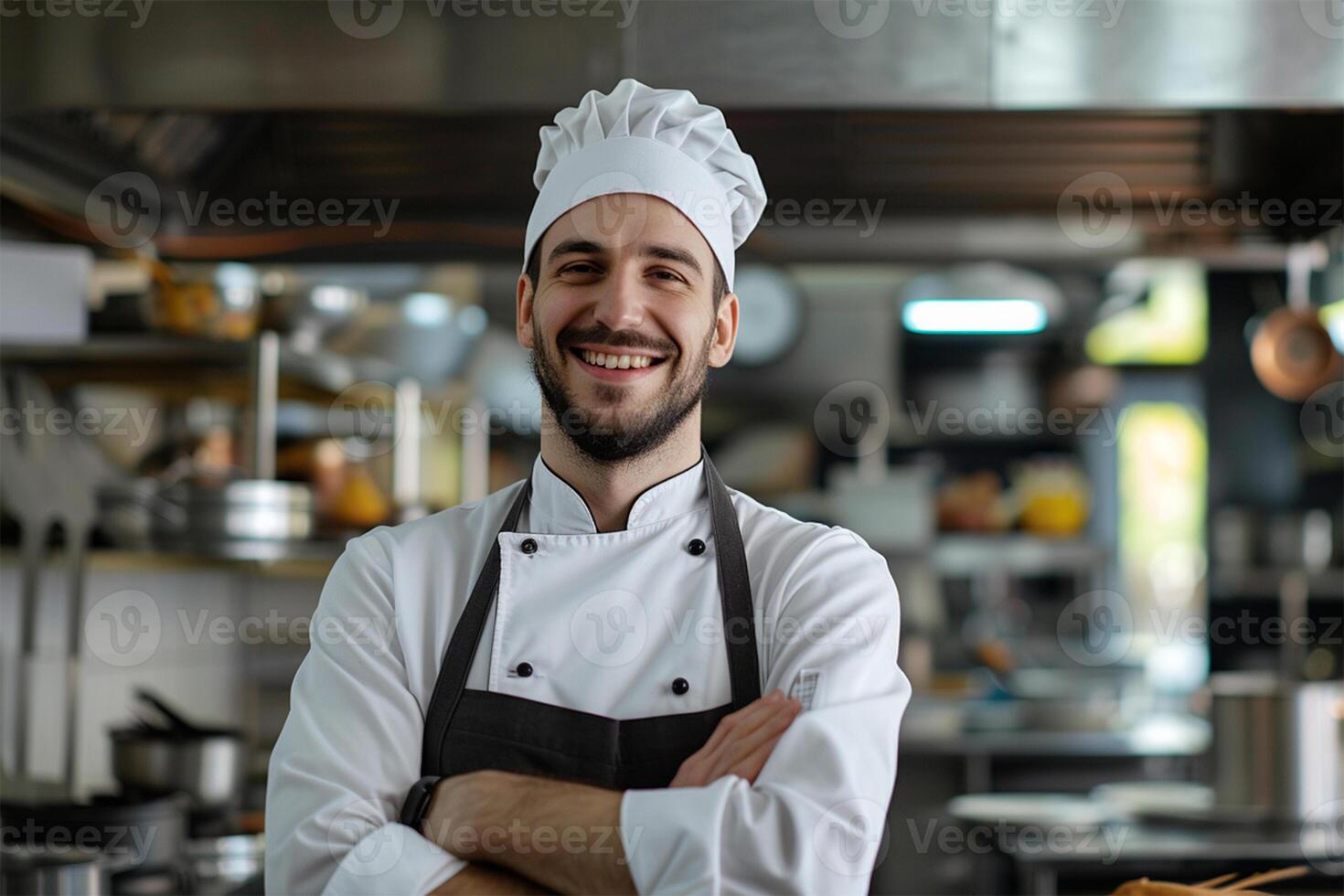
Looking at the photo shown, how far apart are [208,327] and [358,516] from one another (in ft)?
→ 2.69

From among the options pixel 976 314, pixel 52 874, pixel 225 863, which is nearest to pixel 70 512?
pixel 225 863

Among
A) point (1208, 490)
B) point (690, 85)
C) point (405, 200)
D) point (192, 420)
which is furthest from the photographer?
point (1208, 490)

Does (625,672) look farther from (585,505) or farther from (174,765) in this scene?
(174,765)

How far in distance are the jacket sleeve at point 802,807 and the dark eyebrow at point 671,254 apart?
479mm

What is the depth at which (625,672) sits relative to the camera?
1615 mm

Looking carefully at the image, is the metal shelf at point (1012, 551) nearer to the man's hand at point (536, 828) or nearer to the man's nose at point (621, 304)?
the man's nose at point (621, 304)

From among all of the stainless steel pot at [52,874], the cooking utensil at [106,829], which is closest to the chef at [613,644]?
the stainless steel pot at [52,874]

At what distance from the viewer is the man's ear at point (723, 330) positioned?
1.76 m

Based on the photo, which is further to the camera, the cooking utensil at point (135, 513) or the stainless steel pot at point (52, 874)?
the cooking utensil at point (135, 513)

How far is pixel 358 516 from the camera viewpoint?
3.71 metres

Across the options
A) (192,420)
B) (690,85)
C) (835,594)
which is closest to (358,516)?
(192,420)

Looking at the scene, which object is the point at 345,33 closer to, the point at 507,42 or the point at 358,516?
the point at 507,42

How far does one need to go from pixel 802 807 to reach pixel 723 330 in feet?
2.15

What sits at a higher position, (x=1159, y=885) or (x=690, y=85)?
(x=690, y=85)
